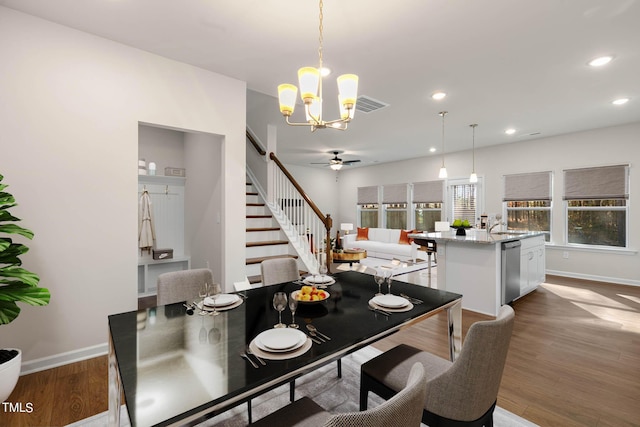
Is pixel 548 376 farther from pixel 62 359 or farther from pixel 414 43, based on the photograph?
pixel 62 359

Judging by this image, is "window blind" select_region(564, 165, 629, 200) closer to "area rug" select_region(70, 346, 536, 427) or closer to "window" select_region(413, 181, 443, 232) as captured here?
"window" select_region(413, 181, 443, 232)

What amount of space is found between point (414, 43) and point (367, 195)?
7.28 m

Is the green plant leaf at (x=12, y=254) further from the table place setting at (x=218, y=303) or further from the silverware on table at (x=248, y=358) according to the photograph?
the silverware on table at (x=248, y=358)

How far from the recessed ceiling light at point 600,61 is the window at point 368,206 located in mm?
6639

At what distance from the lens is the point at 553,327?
341 cm

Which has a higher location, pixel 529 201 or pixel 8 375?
pixel 529 201

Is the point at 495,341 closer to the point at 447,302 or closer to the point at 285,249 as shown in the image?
the point at 447,302

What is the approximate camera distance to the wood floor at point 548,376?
196 cm

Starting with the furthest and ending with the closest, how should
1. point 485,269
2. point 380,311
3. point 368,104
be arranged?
1. point 368,104
2. point 485,269
3. point 380,311

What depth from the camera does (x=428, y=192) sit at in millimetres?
8188

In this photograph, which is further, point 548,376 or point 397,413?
point 548,376

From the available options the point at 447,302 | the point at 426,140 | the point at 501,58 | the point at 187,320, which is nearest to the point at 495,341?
the point at 447,302

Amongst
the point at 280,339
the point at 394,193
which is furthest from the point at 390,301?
the point at 394,193

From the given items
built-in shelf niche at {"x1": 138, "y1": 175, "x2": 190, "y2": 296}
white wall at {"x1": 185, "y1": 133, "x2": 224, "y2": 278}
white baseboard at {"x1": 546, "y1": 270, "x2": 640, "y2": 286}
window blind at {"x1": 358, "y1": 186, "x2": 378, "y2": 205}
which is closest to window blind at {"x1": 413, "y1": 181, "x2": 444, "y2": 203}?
window blind at {"x1": 358, "y1": 186, "x2": 378, "y2": 205}
